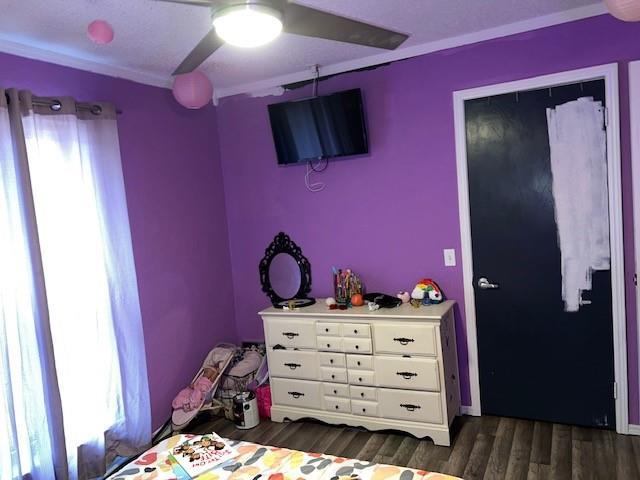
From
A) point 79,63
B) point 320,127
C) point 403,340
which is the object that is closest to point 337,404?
point 403,340

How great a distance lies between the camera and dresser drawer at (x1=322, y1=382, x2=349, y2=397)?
314 centimetres

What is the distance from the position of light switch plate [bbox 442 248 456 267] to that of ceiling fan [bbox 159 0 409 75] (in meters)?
1.53

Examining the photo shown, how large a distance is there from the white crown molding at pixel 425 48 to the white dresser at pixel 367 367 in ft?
5.27

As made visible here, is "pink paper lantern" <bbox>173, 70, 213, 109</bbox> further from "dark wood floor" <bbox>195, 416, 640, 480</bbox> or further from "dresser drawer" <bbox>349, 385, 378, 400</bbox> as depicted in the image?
"dark wood floor" <bbox>195, 416, 640, 480</bbox>

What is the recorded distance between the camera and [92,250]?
274cm

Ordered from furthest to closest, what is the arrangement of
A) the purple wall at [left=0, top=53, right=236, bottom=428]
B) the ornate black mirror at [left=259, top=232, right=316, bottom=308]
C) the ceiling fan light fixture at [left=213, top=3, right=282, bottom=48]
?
the ornate black mirror at [left=259, top=232, right=316, bottom=308] < the purple wall at [left=0, top=53, right=236, bottom=428] < the ceiling fan light fixture at [left=213, top=3, right=282, bottom=48]

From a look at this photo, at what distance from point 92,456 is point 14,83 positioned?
2.01 metres

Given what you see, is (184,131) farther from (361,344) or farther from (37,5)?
(361,344)

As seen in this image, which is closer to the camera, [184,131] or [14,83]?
[14,83]

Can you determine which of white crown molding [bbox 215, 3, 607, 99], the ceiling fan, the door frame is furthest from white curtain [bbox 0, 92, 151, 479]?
the door frame

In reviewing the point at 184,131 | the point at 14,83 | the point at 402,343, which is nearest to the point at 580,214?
the point at 402,343

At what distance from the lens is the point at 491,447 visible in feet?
9.07

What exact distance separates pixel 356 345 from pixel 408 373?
0.36 m

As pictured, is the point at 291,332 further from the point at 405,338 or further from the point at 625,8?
the point at 625,8
